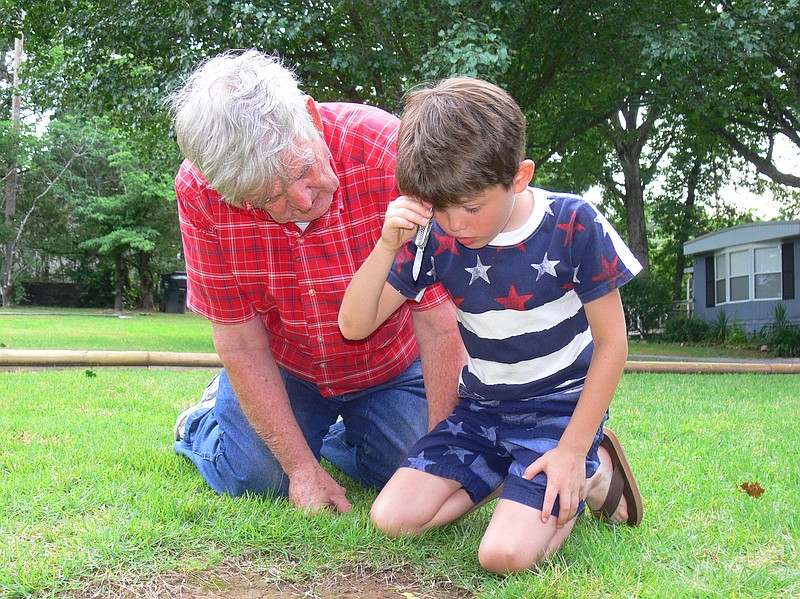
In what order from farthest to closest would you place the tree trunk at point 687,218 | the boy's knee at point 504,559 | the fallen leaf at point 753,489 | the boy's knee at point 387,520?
the tree trunk at point 687,218, the fallen leaf at point 753,489, the boy's knee at point 387,520, the boy's knee at point 504,559

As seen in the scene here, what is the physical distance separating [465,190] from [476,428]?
91 centimetres

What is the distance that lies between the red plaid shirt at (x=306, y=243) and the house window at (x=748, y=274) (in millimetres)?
18227

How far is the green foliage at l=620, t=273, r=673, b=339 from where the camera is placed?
20.3 meters

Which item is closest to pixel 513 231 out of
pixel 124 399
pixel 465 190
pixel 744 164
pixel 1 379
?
pixel 465 190

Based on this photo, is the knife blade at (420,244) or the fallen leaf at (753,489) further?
the fallen leaf at (753,489)

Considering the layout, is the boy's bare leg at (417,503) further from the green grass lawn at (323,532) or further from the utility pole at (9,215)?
the utility pole at (9,215)

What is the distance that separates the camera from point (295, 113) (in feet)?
7.86

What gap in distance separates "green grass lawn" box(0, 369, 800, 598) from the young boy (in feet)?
0.43

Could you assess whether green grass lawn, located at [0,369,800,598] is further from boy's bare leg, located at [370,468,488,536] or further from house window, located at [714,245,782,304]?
house window, located at [714,245,782,304]

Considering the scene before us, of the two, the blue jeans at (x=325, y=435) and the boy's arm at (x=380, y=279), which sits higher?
the boy's arm at (x=380, y=279)

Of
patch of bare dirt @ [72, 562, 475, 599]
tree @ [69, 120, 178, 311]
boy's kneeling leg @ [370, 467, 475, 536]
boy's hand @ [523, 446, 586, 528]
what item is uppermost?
tree @ [69, 120, 178, 311]

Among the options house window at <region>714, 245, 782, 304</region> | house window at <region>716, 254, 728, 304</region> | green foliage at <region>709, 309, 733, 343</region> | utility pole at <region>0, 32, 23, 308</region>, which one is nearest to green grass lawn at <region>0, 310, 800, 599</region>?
green foliage at <region>709, 309, 733, 343</region>

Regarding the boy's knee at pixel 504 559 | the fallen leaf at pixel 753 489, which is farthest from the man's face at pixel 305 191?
the fallen leaf at pixel 753 489

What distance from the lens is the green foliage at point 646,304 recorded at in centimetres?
2034
